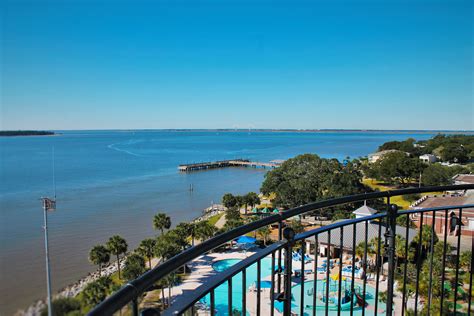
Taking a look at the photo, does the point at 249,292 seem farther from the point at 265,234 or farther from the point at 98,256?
the point at 98,256

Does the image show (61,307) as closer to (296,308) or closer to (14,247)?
(296,308)

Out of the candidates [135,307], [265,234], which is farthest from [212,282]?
[265,234]

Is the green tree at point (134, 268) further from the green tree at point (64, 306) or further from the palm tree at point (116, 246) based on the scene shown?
the green tree at point (64, 306)

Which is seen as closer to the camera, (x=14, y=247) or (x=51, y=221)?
(x=14, y=247)

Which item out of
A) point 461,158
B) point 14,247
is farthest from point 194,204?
point 461,158

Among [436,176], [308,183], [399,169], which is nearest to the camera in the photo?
[308,183]

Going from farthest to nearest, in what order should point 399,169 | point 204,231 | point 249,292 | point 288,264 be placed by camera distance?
point 399,169 → point 204,231 → point 249,292 → point 288,264

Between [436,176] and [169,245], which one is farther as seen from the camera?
[436,176]

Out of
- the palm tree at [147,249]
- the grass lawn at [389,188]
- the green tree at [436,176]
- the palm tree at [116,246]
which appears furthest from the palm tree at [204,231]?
the green tree at [436,176]
